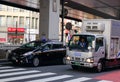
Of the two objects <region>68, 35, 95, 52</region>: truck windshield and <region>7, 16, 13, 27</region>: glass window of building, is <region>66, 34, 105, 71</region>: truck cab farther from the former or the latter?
<region>7, 16, 13, 27</region>: glass window of building

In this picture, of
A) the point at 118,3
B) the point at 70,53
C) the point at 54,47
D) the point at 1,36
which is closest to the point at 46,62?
the point at 54,47

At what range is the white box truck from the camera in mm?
18922

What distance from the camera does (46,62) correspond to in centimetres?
2216

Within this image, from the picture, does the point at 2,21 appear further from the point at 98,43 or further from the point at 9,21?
the point at 98,43

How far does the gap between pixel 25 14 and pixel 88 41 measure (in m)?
70.8

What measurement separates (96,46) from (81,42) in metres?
0.81

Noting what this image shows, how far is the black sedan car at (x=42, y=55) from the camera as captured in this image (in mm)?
20453

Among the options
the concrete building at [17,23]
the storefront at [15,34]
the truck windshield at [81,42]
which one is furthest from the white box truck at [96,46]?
the concrete building at [17,23]

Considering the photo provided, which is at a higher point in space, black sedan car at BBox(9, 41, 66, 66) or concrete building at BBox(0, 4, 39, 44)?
concrete building at BBox(0, 4, 39, 44)

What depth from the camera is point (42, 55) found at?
21562 millimetres

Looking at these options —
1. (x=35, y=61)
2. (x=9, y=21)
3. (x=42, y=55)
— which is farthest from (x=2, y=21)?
(x=35, y=61)

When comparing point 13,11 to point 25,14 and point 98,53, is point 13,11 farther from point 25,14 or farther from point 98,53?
point 98,53

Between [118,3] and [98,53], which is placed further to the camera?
[118,3]

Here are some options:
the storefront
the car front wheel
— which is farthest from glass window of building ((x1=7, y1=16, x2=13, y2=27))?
the car front wheel
